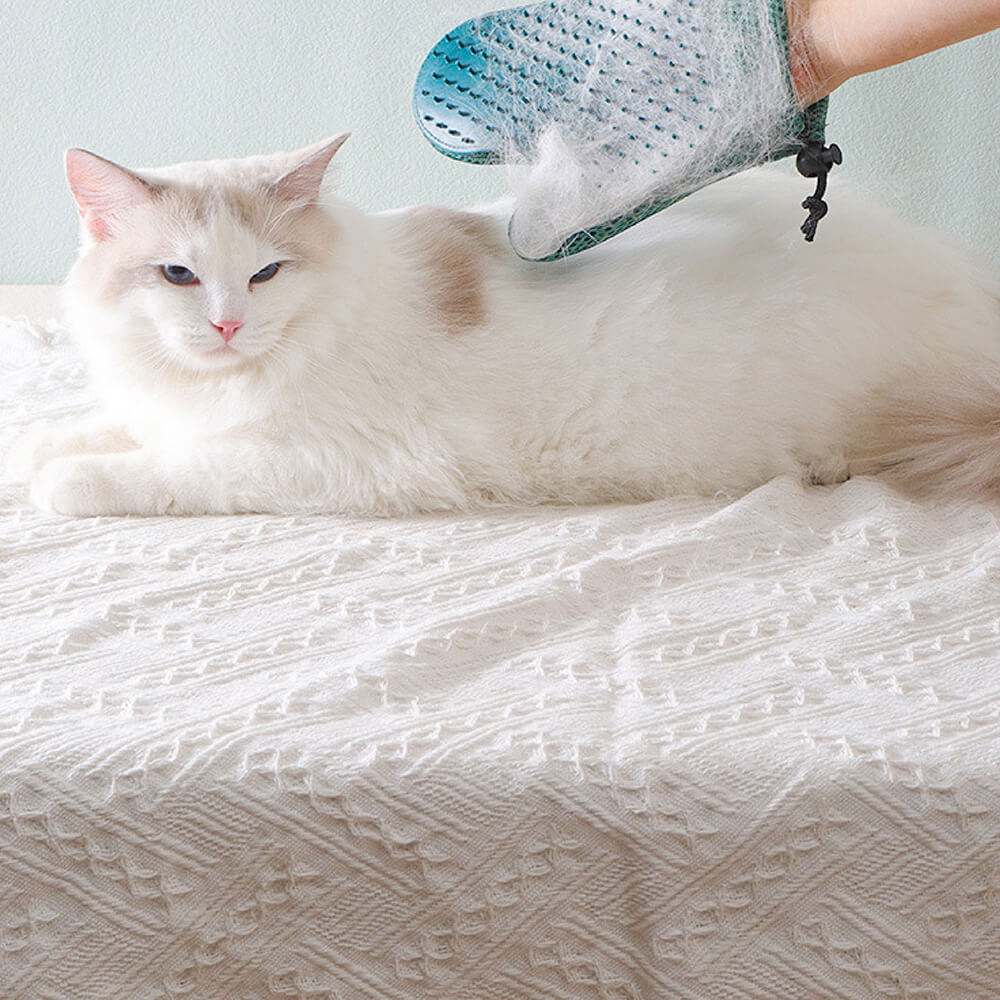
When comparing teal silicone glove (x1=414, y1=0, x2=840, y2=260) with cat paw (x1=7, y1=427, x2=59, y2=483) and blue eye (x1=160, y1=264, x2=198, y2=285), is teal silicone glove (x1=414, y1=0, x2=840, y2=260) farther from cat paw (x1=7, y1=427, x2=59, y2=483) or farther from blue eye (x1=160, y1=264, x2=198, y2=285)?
cat paw (x1=7, y1=427, x2=59, y2=483)

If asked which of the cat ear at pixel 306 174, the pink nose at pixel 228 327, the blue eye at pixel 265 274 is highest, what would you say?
the cat ear at pixel 306 174

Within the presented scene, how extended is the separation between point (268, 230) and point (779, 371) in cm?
51

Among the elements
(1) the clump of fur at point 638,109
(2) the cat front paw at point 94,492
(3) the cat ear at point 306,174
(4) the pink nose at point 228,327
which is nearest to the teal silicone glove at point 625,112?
(1) the clump of fur at point 638,109

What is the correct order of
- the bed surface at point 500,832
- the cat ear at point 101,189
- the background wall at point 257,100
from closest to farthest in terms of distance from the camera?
the bed surface at point 500,832 < the cat ear at point 101,189 < the background wall at point 257,100

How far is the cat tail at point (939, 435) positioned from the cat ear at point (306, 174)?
→ 0.59 meters

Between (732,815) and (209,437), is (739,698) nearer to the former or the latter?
(732,815)

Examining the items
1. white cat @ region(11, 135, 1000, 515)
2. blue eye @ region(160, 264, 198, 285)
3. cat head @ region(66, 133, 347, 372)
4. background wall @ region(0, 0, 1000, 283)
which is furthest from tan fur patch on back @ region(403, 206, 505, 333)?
background wall @ region(0, 0, 1000, 283)

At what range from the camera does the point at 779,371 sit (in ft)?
3.73

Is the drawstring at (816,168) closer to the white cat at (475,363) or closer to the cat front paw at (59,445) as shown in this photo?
the white cat at (475,363)

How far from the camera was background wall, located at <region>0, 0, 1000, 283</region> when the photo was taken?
177 centimetres

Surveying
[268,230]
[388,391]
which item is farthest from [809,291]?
[268,230]

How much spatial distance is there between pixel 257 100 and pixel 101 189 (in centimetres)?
93

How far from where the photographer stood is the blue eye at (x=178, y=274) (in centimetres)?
105

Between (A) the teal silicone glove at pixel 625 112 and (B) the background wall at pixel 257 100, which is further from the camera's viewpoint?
(B) the background wall at pixel 257 100
